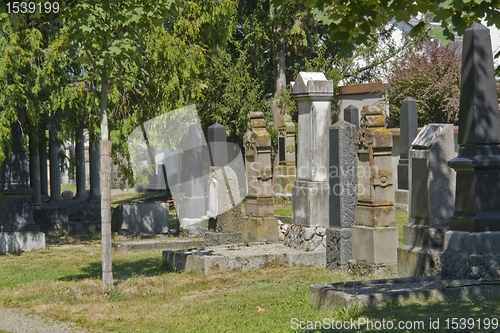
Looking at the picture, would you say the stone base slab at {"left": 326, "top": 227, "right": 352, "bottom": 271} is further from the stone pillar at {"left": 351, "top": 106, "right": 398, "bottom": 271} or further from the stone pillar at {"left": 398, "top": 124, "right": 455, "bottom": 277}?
the stone pillar at {"left": 398, "top": 124, "right": 455, "bottom": 277}

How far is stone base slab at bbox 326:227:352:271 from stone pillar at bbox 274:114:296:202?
422 inches

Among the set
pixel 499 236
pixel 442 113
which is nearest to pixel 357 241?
pixel 499 236

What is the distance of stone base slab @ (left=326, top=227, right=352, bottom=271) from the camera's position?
33.0 feet

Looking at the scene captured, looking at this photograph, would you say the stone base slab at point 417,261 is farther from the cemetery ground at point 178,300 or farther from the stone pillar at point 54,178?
the stone pillar at point 54,178

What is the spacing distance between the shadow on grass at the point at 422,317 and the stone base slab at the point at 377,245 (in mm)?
2877

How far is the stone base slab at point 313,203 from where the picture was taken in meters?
11.4

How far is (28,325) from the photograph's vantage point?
7.29m

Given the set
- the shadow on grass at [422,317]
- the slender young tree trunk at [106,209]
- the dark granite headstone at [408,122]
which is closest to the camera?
the shadow on grass at [422,317]

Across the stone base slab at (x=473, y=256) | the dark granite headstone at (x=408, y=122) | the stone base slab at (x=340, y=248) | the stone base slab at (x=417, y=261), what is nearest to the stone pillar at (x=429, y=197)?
the stone base slab at (x=417, y=261)

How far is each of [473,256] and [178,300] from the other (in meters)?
3.73

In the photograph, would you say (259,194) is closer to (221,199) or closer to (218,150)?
(221,199)

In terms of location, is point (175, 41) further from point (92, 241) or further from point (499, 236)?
point (499, 236)

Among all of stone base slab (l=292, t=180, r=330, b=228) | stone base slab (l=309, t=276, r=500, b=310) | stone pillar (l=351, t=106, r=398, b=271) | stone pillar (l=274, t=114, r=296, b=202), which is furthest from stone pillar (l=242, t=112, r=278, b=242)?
stone pillar (l=274, t=114, r=296, b=202)

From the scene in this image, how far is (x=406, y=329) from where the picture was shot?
5.69 metres
